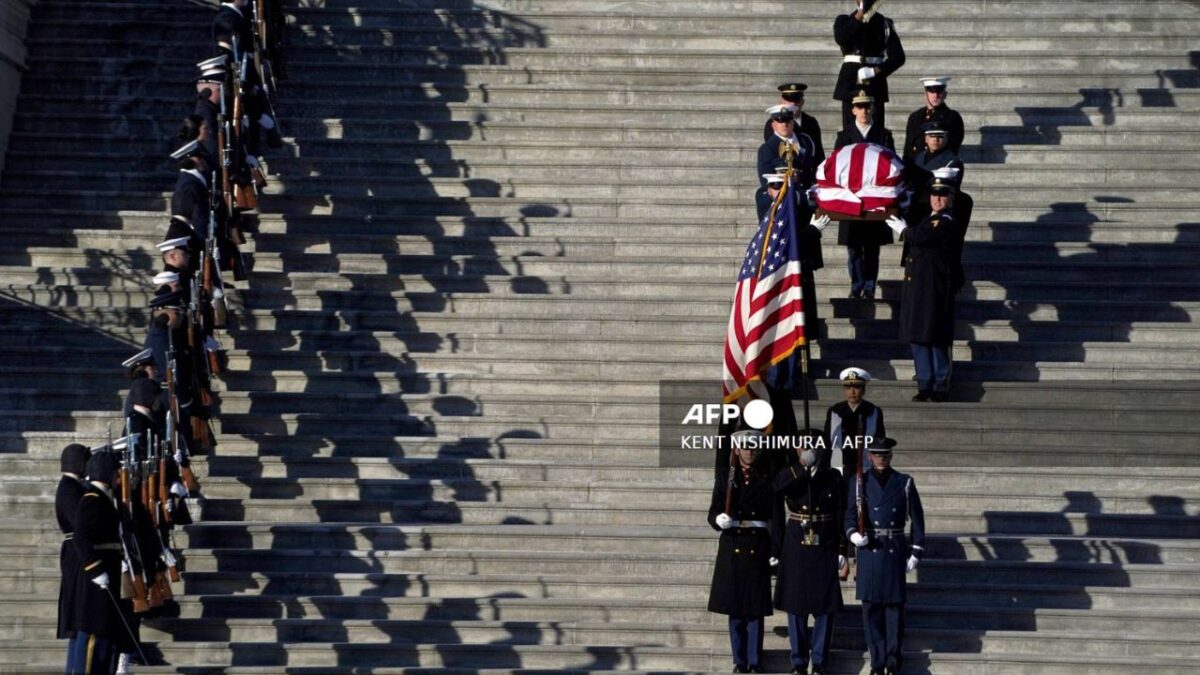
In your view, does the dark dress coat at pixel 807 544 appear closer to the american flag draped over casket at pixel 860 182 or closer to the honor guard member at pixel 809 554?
the honor guard member at pixel 809 554

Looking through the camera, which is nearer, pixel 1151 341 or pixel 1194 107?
pixel 1151 341

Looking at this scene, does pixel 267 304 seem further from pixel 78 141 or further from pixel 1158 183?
pixel 1158 183

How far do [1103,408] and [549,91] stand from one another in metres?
7.20

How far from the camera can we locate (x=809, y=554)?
1881 cm

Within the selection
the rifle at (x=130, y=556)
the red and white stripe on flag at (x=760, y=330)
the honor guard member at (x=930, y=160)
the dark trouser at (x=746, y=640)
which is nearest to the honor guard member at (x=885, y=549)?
the dark trouser at (x=746, y=640)

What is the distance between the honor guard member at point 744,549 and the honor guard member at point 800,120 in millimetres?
4387

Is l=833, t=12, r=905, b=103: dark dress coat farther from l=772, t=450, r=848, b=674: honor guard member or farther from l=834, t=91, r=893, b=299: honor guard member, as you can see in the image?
l=772, t=450, r=848, b=674: honor guard member

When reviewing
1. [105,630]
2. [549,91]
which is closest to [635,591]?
[105,630]

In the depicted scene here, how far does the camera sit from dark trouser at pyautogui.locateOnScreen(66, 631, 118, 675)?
18516mm

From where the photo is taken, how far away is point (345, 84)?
2575 cm

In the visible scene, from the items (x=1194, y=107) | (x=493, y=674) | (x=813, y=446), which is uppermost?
(x=1194, y=107)

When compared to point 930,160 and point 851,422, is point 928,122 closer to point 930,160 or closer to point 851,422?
point 930,160

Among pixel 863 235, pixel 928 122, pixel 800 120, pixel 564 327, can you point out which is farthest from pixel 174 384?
pixel 928 122

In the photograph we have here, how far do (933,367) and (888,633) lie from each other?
3.23 meters
